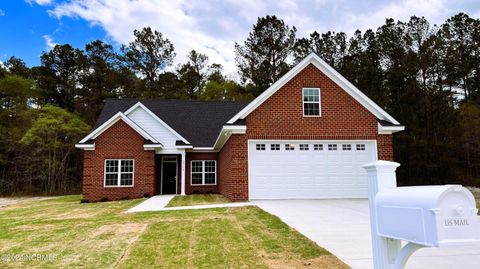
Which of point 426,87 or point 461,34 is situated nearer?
point 426,87

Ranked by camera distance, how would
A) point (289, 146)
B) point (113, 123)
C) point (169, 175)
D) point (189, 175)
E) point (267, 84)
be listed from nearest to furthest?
1. point (289, 146)
2. point (113, 123)
3. point (189, 175)
4. point (169, 175)
5. point (267, 84)

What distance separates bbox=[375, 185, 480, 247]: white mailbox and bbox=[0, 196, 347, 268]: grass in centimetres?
232

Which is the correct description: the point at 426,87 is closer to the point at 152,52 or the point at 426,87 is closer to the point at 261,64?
the point at 261,64

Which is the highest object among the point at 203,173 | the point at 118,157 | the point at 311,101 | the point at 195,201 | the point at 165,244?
the point at 311,101

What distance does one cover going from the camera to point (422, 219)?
8.36ft

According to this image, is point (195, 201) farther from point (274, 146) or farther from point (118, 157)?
point (118, 157)

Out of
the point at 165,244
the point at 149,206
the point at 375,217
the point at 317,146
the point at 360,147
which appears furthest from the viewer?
the point at 360,147

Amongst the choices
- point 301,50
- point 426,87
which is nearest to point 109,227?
point 426,87

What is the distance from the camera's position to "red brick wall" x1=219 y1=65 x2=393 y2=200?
547 inches

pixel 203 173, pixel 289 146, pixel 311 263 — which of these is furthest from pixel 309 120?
pixel 311 263

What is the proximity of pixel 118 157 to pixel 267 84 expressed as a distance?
18.7 m

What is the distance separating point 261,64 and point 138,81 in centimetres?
1340

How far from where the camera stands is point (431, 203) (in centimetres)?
249

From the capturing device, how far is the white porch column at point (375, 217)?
126 inches
